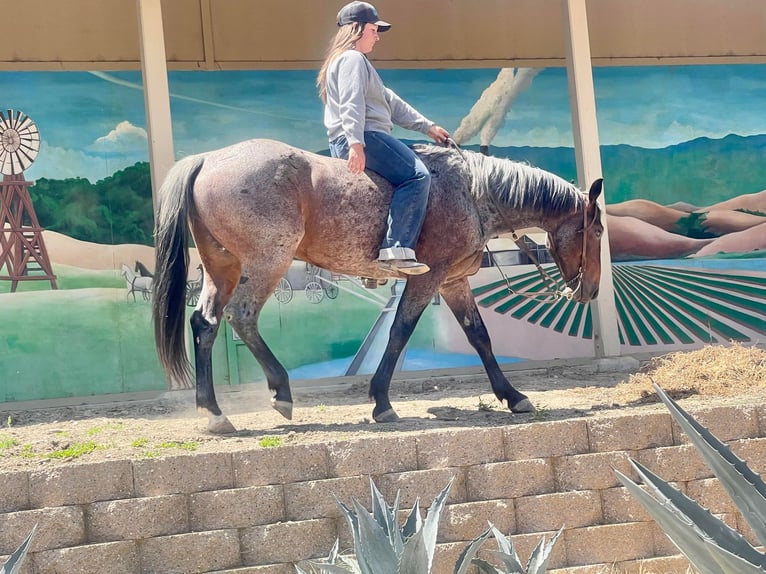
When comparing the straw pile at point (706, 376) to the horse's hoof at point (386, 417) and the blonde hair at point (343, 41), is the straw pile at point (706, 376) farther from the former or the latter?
the blonde hair at point (343, 41)

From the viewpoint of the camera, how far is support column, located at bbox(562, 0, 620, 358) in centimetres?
825

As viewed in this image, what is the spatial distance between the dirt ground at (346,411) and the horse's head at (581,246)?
685 millimetres

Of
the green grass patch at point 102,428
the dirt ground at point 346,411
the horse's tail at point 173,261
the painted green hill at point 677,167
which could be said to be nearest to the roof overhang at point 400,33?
the painted green hill at point 677,167

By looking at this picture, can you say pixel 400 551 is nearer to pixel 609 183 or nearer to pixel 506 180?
pixel 506 180

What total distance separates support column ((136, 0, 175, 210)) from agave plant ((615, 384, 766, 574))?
5935mm

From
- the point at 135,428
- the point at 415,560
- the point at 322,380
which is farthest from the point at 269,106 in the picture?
the point at 415,560

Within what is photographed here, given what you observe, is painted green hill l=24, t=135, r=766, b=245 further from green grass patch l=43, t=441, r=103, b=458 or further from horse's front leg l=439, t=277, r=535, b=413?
green grass patch l=43, t=441, r=103, b=458

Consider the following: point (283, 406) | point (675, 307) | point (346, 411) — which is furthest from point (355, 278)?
point (283, 406)

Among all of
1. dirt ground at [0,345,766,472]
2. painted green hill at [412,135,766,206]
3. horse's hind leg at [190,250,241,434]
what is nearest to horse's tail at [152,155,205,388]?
horse's hind leg at [190,250,241,434]

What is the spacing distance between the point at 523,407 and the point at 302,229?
1.62m

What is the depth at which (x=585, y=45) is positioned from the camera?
8.35m

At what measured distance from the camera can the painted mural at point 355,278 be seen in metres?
8.75

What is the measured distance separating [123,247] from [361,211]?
14.5ft

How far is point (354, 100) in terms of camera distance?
5.11 metres
